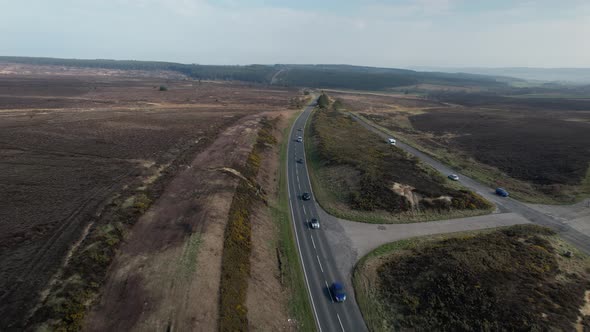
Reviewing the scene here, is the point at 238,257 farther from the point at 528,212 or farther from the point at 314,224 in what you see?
the point at 528,212

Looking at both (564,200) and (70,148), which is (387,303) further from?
(70,148)

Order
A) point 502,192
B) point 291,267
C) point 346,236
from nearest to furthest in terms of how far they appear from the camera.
→ point 291,267, point 346,236, point 502,192

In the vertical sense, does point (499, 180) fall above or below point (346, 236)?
above

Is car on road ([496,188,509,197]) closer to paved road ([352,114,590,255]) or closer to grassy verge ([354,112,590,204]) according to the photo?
paved road ([352,114,590,255])

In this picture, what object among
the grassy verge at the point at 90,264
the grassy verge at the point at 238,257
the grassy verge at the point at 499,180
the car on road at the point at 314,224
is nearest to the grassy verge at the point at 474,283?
the car on road at the point at 314,224

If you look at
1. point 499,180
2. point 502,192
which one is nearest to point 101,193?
point 502,192

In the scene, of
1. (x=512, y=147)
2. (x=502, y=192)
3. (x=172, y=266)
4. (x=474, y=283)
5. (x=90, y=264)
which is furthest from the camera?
(x=512, y=147)

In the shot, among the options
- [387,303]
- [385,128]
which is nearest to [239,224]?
[387,303]
